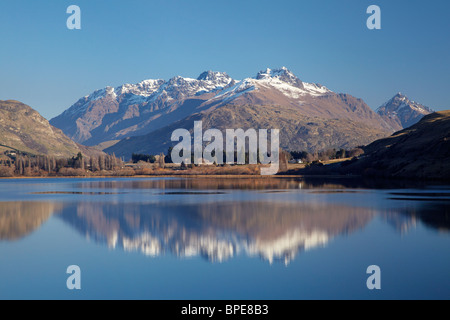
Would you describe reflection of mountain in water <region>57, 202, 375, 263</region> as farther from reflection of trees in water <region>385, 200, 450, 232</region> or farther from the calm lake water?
reflection of trees in water <region>385, 200, 450, 232</region>

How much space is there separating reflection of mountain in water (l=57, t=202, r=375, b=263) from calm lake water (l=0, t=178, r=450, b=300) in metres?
0.10

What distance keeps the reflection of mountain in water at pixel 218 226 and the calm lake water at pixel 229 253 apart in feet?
0.33

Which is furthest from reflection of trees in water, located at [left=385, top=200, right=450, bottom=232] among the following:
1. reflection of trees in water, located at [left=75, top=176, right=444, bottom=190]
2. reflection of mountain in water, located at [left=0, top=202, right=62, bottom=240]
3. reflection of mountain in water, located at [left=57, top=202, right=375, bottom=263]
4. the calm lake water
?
reflection of trees in water, located at [left=75, top=176, right=444, bottom=190]

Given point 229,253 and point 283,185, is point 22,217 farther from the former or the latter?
point 283,185

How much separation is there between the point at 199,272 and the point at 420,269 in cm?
1323

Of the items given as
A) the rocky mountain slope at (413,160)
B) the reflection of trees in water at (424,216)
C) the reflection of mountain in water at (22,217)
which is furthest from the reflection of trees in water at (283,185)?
the reflection of mountain in water at (22,217)

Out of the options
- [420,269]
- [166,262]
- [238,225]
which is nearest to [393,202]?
[238,225]

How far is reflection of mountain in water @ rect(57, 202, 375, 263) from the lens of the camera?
34.5m

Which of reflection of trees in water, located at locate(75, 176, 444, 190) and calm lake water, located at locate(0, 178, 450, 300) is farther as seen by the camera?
reflection of trees in water, located at locate(75, 176, 444, 190)

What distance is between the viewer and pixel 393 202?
64438 mm

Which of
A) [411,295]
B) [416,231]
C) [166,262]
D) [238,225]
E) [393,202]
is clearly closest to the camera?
[411,295]

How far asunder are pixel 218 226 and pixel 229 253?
475 inches

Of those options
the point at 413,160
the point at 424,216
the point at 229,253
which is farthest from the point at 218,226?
the point at 413,160
